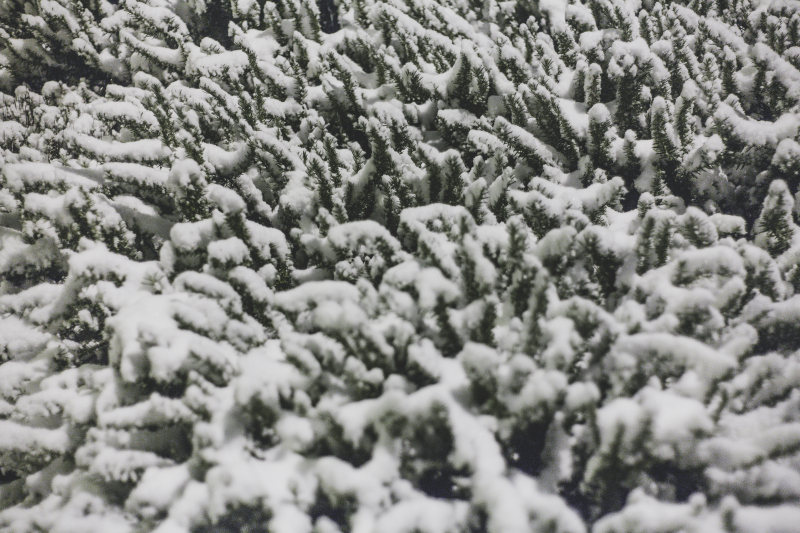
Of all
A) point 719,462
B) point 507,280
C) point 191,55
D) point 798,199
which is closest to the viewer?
point 719,462

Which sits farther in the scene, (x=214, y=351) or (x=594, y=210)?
(x=594, y=210)

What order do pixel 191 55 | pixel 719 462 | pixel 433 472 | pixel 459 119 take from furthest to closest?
pixel 191 55 < pixel 459 119 < pixel 433 472 < pixel 719 462

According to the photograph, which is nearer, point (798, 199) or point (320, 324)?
point (320, 324)

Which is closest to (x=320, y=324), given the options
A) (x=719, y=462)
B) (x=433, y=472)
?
(x=433, y=472)

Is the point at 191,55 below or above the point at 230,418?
above

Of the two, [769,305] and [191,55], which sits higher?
[191,55]

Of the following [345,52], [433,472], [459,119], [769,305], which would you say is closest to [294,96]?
[345,52]

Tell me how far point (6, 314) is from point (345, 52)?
122 inches

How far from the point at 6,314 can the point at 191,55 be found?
94.4 inches

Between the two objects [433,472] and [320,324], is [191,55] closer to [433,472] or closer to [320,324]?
[320,324]

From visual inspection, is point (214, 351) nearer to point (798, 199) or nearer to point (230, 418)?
point (230, 418)

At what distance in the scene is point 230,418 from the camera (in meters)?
1.86

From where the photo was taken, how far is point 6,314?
2654 millimetres

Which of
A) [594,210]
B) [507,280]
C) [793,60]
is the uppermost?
[793,60]
